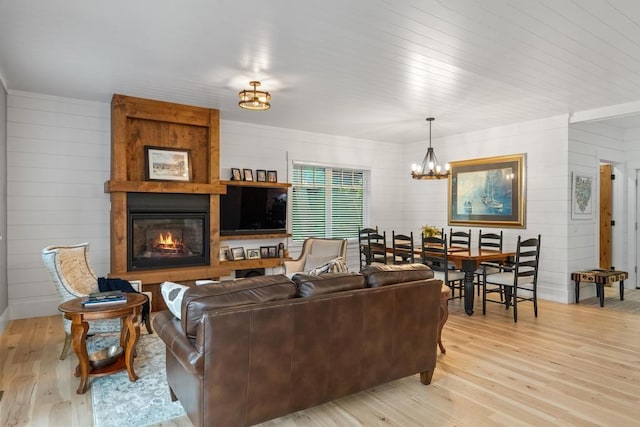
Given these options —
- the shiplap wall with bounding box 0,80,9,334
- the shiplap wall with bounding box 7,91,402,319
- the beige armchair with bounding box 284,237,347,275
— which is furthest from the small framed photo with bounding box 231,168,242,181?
the shiplap wall with bounding box 0,80,9,334

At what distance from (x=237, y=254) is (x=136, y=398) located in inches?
131

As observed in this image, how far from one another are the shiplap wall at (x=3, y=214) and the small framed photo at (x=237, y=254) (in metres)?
2.70

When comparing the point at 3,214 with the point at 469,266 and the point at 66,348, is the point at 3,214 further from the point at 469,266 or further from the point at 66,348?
the point at 469,266

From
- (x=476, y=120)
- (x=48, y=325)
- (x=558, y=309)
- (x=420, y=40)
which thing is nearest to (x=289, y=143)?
(x=476, y=120)

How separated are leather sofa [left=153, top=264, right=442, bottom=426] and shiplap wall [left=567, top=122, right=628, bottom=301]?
4128mm

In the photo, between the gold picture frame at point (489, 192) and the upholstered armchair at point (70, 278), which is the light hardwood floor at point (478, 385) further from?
the gold picture frame at point (489, 192)

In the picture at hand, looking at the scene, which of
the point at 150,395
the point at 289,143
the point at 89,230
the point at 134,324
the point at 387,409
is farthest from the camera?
the point at 289,143

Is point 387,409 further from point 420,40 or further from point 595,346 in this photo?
point 420,40

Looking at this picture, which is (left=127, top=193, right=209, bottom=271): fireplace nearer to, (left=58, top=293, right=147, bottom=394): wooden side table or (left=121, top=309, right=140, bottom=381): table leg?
(left=58, top=293, right=147, bottom=394): wooden side table

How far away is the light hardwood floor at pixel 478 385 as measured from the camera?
8.37 feet

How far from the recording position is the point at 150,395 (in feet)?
9.38

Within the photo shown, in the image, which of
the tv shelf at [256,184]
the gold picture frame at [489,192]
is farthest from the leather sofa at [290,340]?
the gold picture frame at [489,192]

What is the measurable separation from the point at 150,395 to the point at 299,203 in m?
4.50

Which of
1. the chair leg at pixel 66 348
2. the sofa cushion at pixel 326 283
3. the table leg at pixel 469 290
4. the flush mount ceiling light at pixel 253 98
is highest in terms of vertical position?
the flush mount ceiling light at pixel 253 98
